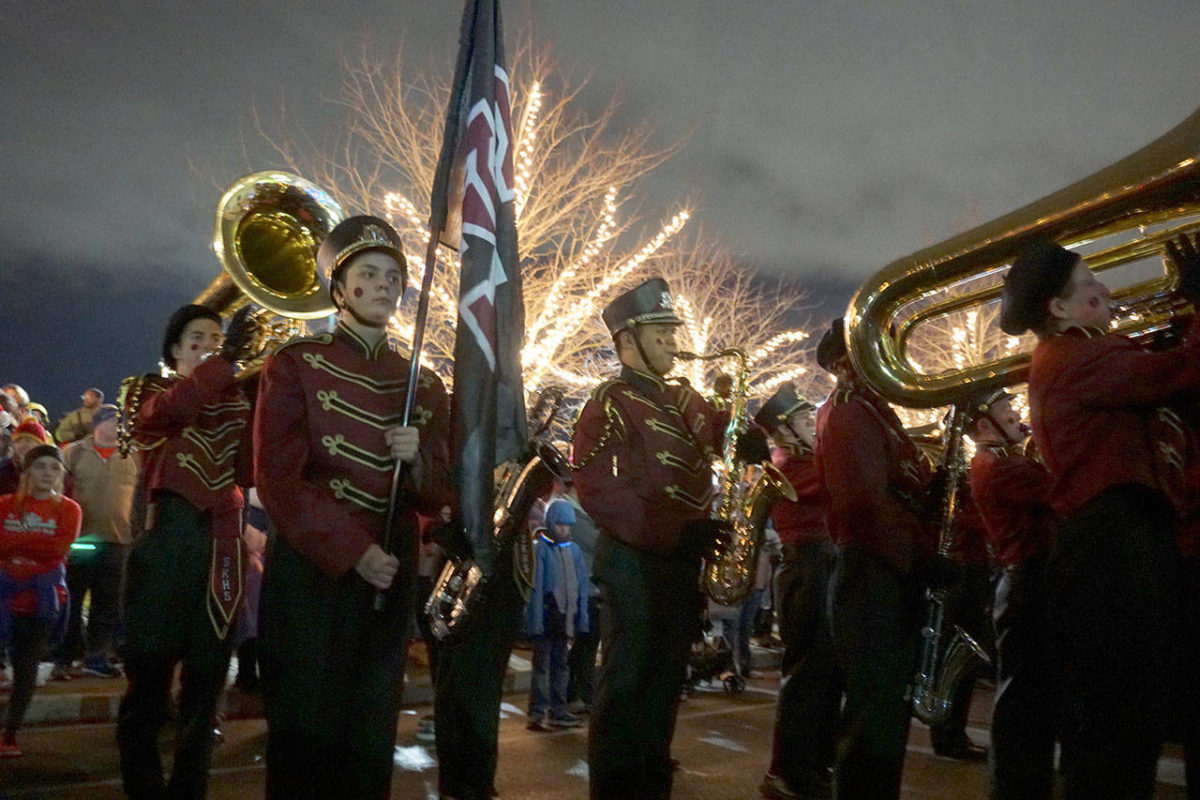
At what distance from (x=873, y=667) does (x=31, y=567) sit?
4888mm

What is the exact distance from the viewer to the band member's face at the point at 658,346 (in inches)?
167

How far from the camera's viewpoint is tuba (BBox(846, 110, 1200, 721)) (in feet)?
10.1

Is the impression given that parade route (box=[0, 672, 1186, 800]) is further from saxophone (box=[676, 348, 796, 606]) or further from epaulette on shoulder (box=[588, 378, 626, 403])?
epaulette on shoulder (box=[588, 378, 626, 403])

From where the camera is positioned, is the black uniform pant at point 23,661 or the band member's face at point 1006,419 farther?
the black uniform pant at point 23,661

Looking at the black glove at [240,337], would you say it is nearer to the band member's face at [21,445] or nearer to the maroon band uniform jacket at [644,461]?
the maroon band uniform jacket at [644,461]

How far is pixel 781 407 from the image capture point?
5.96 metres

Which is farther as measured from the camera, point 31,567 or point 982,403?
point 31,567

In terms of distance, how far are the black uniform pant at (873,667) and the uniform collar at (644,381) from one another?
3.54 ft

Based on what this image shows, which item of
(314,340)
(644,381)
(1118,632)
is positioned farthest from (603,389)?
(1118,632)

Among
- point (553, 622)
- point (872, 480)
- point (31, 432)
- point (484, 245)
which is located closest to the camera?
point (484, 245)

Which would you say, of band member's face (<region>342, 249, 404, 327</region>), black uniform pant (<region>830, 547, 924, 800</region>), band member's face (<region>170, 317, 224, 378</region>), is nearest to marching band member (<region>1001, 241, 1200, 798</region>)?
black uniform pant (<region>830, 547, 924, 800</region>)

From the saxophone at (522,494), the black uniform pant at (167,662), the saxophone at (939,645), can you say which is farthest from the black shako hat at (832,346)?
the black uniform pant at (167,662)

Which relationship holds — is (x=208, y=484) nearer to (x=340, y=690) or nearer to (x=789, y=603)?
(x=340, y=690)

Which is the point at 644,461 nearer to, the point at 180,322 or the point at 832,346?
the point at 832,346
